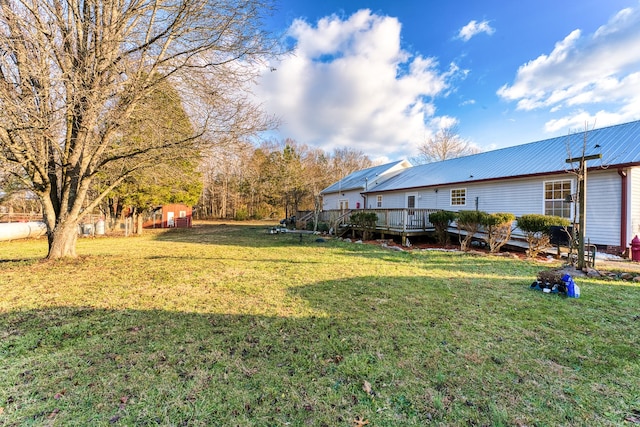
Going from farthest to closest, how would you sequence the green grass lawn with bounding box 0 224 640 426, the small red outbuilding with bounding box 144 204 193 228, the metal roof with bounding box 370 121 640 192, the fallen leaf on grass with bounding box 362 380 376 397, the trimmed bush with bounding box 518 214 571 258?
the small red outbuilding with bounding box 144 204 193 228 < the metal roof with bounding box 370 121 640 192 < the trimmed bush with bounding box 518 214 571 258 < the fallen leaf on grass with bounding box 362 380 376 397 < the green grass lawn with bounding box 0 224 640 426

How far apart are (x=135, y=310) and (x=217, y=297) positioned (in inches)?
45.5

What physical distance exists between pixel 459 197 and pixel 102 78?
1414cm

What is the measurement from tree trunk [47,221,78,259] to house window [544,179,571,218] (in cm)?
1565

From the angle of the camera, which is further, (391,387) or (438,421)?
(391,387)

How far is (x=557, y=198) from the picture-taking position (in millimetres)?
10008

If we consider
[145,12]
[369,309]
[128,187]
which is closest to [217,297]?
[369,309]

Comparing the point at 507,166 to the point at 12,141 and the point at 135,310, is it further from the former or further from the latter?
the point at 12,141

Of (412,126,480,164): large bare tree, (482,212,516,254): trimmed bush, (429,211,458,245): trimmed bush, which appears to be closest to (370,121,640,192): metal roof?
(482,212,516,254): trimmed bush

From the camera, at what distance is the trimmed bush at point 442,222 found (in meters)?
11.1

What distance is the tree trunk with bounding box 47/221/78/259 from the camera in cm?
723

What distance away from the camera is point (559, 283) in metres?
4.79

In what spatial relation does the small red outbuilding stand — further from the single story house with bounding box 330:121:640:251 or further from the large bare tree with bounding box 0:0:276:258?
the single story house with bounding box 330:121:640:251

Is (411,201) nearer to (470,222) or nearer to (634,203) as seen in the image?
(470,222)

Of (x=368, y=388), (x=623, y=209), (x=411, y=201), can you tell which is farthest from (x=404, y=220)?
(x=368, y=388)
